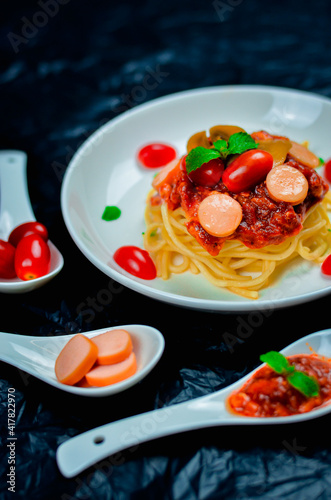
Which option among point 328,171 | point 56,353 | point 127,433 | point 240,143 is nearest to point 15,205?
point 56,353

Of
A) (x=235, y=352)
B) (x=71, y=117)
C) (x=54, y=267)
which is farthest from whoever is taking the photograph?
(x=71, y=117)

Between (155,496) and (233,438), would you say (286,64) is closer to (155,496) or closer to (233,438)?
(233,438)

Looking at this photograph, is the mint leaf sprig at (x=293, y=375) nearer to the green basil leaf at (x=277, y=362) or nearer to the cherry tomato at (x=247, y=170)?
the green basil leaf at (x=277, y=362)

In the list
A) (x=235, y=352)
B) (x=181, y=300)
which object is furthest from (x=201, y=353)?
(x=181, y=300)

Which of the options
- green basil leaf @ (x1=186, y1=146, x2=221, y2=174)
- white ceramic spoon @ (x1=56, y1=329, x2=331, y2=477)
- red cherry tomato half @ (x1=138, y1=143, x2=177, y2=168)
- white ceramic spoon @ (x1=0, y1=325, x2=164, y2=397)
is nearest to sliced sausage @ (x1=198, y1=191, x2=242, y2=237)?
green basil leaf @ (x1=186, y1=146, x2=221, y2=174)

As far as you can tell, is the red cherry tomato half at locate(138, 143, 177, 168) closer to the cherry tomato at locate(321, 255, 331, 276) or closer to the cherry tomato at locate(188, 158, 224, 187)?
the cherry tomato at locate(188, 158, 224, 187)
